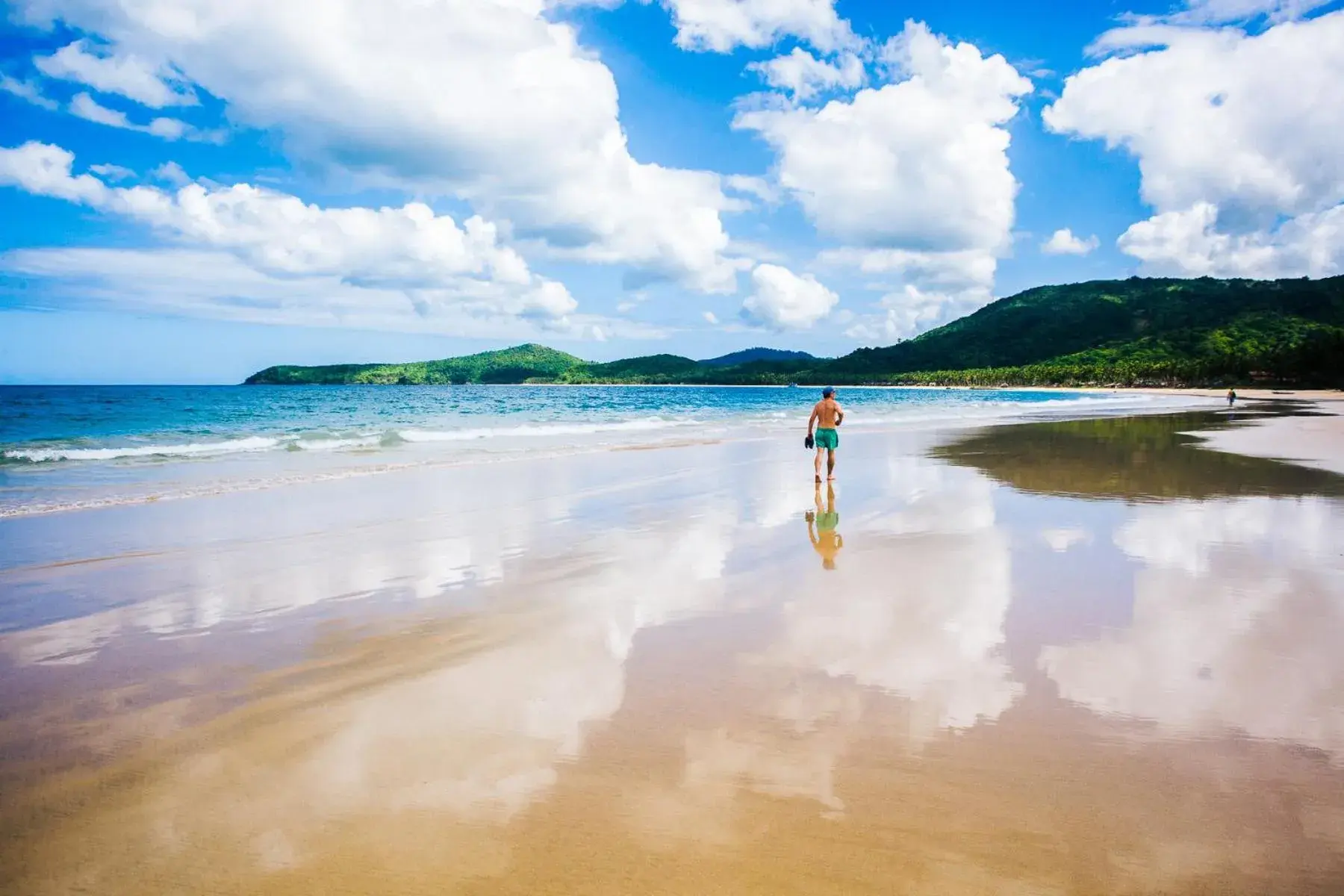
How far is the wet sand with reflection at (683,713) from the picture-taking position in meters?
3.30

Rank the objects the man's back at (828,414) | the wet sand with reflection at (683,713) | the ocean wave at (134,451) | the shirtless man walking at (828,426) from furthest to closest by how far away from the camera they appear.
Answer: the ocean wave at (134,451), the man's back at (828,414), the shirtless man walking at (828,426), the wet sand with reflection at (683,713)

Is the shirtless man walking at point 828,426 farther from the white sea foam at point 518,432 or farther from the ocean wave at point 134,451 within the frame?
the ocean wave at point 134,451

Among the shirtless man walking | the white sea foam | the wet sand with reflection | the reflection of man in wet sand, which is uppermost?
the shirtless man walking

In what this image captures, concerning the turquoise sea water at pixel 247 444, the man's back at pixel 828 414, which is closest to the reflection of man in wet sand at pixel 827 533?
the man's back at pixel 828 414

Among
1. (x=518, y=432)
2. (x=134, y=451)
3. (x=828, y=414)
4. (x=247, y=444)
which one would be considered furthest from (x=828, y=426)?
(x=247, y=444)

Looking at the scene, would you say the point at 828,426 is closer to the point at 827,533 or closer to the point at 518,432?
the point at 827,533

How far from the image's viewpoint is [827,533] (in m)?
10.7

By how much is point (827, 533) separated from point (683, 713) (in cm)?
639

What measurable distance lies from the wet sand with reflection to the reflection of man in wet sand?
10cm

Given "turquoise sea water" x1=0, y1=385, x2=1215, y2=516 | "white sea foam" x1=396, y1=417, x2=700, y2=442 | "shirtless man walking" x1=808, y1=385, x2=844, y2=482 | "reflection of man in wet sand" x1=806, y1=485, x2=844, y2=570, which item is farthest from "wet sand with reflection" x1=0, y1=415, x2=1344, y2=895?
"white sea foam" x1=396, y1=417, x2=700, y2=442

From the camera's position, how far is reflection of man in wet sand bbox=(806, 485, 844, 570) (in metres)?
9.15

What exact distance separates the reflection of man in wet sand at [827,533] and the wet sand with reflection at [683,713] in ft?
0.32

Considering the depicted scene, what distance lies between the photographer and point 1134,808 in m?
3.58

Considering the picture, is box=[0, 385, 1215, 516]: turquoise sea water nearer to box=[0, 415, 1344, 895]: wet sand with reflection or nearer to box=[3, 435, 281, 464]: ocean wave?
box=[3, 435, 281, 464]: ocean wave
